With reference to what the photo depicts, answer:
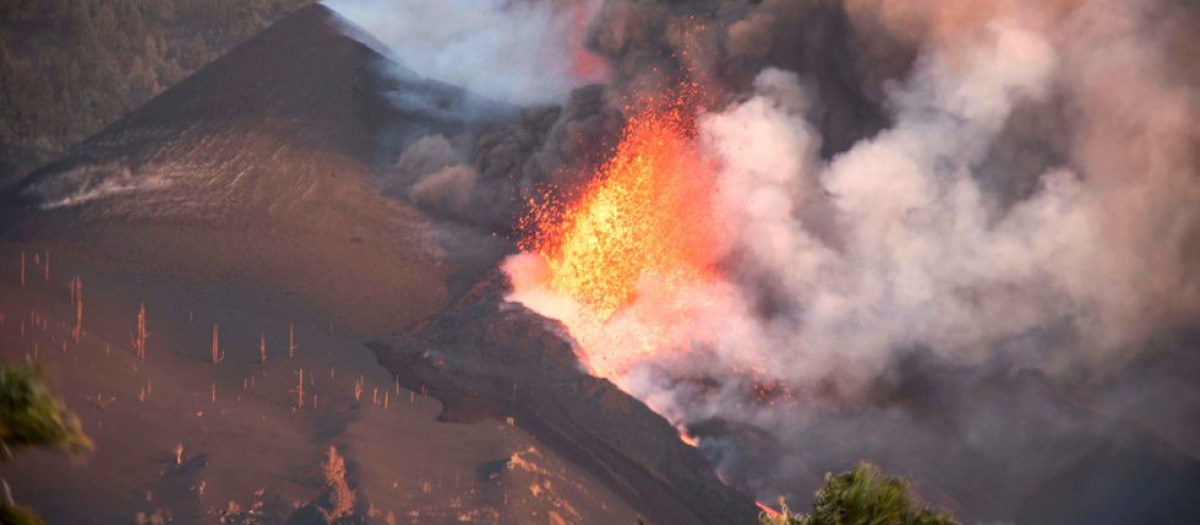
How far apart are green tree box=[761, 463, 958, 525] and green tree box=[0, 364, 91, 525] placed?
11.9ft

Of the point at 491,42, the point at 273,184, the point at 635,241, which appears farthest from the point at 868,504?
the point at 491,42

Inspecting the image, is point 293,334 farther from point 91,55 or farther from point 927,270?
point 91,55

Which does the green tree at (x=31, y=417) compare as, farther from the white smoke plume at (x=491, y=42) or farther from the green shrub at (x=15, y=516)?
the white smoke plume at (x=491, y=42)

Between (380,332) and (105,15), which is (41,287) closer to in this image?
(380,332)

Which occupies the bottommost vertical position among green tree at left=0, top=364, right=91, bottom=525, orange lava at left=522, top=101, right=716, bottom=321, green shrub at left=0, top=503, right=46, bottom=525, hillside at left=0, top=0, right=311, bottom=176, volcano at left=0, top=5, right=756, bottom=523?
green shrub at left=0, top=503, right=46, bottom=525

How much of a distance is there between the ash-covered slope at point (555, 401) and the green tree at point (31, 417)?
20.8m

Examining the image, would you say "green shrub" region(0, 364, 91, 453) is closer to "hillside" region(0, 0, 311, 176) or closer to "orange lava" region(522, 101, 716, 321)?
"orange lava" region(522, 101, 716, 321)

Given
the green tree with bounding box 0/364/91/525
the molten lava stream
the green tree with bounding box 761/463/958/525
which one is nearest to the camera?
the green tree with bounding box 0/364/91/525

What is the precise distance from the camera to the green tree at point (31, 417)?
405cm

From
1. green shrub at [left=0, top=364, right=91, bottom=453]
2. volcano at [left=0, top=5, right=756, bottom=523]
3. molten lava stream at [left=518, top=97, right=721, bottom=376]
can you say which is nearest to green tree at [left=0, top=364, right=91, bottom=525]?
green shrub at [left=0, top=364, right=91, bottom=453]

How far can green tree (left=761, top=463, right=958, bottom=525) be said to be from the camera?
580 centimetres

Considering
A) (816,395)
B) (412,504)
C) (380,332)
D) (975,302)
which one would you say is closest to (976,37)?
(975,302)

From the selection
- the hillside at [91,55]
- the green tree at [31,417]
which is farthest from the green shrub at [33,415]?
the hillside at [91,55]

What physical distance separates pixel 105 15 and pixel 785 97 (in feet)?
159
